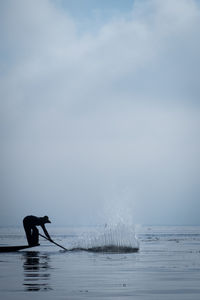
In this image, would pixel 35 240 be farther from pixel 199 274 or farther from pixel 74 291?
pixel 74 291

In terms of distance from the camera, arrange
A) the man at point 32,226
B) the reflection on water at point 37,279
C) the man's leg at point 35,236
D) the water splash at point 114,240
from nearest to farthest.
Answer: the reflection on water at point 37,279 → the man at point 32,226 → the man's leg at point 35,236 → the water splash at point 114,240

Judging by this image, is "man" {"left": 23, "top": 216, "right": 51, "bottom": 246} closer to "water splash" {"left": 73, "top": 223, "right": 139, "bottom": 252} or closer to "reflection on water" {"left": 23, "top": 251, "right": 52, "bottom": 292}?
"water splash" {"left": 73, "top": 223, "right": 139, "bottom": 252}

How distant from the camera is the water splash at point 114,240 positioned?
34.5 meters

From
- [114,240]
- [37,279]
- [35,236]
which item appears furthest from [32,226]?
[37,279]

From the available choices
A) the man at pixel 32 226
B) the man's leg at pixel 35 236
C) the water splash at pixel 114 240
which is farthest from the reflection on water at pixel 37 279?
the water splash at pixel 114 240

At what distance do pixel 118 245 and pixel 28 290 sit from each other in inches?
886

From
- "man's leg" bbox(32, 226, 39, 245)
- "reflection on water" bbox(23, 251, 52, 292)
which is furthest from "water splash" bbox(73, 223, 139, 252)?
"reflection on water" bbox(23, 251, 52, 292)

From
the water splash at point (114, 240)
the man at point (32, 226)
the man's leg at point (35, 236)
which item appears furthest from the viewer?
the water splash at point (114, 240)

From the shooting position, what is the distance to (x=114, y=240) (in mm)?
35156

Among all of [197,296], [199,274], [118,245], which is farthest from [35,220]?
[197,296]

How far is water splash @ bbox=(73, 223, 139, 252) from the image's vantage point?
113ft

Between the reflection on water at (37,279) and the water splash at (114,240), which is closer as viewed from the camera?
the reflection on water at (37,279)

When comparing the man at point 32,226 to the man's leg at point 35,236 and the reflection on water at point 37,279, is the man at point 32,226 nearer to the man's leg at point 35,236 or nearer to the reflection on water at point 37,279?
the man's leg at point 35,236

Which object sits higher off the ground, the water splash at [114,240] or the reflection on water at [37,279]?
the water splash at [114,240]
